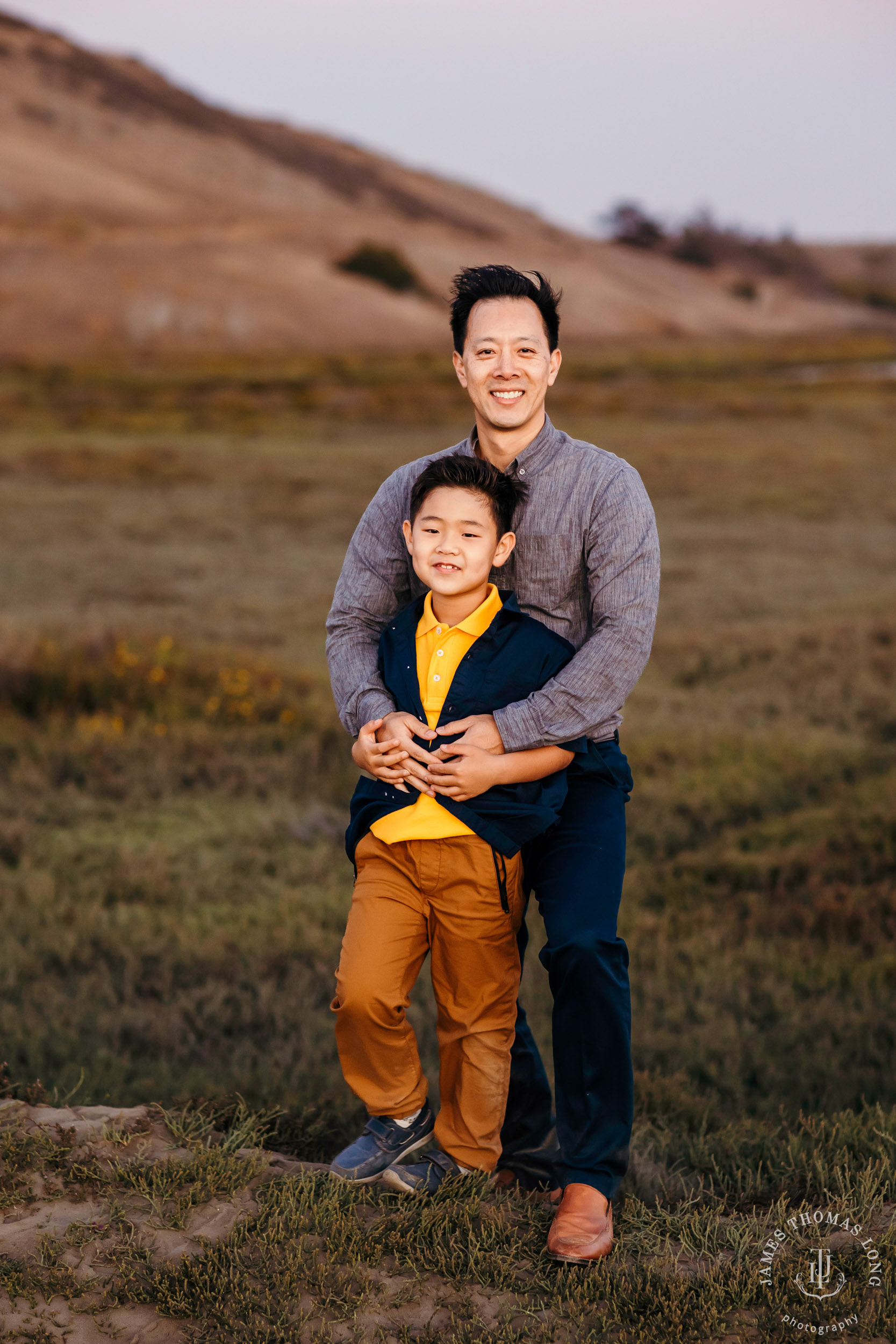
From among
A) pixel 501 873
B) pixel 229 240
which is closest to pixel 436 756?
pixel 501 873

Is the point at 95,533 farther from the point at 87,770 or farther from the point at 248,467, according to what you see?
the point at 87,770

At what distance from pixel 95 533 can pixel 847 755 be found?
14125mm

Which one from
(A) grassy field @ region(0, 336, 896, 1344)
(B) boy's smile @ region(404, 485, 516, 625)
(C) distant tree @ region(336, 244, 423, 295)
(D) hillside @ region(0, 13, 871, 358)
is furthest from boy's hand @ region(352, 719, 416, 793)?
(C) distant tree @ region(336, 244, 423, 295)

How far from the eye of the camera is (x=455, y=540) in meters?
3.06

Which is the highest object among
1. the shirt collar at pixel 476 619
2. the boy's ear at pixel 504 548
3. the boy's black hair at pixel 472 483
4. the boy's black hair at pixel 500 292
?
the boy's black hair at pixel 500 292

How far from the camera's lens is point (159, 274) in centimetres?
6931

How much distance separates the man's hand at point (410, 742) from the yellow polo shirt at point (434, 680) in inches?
2.3

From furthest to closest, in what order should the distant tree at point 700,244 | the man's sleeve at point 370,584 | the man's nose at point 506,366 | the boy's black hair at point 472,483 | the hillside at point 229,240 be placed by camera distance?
the distant tree at point 700,244, the hillside at point 229,240, the man's sleeve at point 370,584, the man's nose at point 506,366, the boy's black hair at point 472,483

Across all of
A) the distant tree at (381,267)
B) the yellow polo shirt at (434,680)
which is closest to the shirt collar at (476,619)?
the yellow polo shirt at (434,680)

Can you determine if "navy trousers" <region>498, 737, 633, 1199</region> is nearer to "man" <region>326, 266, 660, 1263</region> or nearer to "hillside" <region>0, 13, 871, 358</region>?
"man" <region>326, 266, 660, 1263</region>

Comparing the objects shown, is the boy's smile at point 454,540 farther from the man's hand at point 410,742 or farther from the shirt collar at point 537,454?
the man's hand at point 410,742

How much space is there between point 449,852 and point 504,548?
0.85 metres

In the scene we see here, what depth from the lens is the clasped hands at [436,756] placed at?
2.97 m

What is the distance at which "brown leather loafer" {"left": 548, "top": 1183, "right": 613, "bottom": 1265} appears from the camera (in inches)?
117
